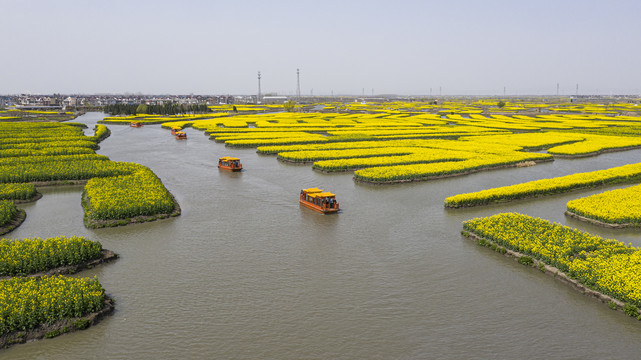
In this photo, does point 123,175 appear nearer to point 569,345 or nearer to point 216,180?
point 216,180


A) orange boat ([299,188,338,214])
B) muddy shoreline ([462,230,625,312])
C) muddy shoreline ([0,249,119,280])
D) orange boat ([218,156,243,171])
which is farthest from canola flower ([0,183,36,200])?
muddy shoreline ([462,230,625,312])

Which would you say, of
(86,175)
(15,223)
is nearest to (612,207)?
(15,223)

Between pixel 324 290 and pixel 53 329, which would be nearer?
pixel 53 329

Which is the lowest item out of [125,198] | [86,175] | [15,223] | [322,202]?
[15,223]

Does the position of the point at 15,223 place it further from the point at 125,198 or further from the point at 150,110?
the point at 150,110

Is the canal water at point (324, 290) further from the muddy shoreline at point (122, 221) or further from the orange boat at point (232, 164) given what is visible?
the orange boat at point (232, 164)

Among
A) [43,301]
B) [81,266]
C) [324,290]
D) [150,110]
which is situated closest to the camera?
[43,301]

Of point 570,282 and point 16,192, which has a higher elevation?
point 16,192

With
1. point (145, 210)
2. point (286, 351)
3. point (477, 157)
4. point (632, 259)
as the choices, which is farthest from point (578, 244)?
point (477, 157)
